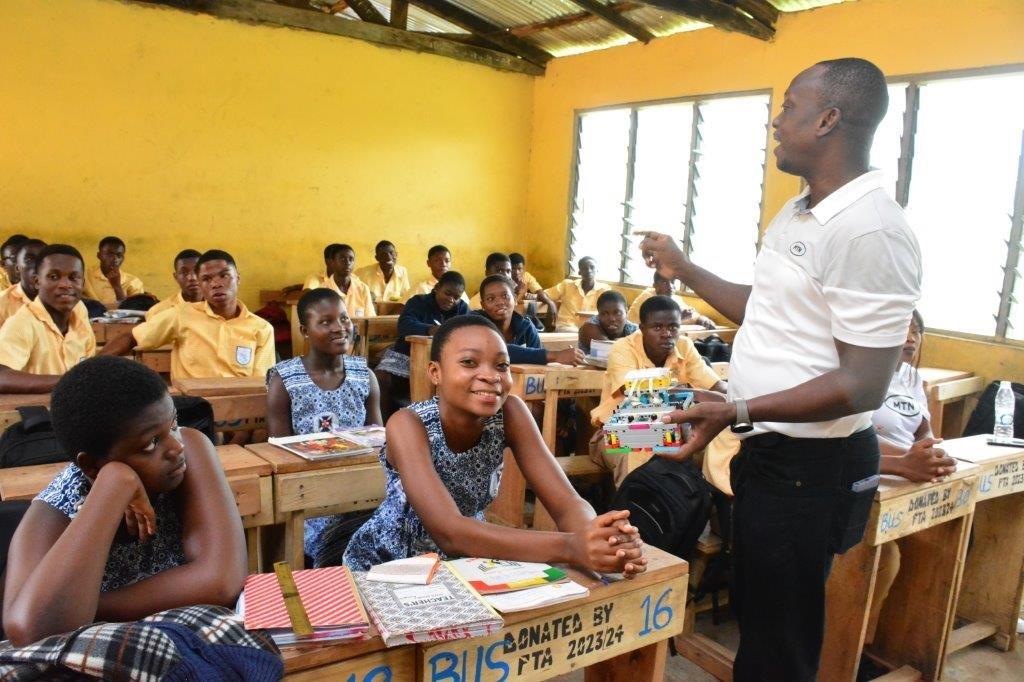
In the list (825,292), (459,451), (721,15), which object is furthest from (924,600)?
(721,15)

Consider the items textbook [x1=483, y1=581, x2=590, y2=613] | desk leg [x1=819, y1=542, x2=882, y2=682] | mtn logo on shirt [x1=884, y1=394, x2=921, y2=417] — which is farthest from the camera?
mtn logo on shirt [x1=884, y1=394, x2=921, y2=417]

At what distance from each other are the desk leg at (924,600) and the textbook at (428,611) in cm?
213

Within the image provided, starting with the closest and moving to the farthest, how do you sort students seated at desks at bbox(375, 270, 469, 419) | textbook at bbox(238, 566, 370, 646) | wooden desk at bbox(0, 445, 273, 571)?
textbook at bbox(238, 566, 370, 646) < wooden desk at bbox(0, 445, 273, 571) < students seated at desks at bbox(375, 270, 469, 419)

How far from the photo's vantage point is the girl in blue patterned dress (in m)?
2.90

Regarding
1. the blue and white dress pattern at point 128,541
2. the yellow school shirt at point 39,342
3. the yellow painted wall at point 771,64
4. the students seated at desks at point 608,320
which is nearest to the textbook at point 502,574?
the blue and white dress pattern at point 128,541

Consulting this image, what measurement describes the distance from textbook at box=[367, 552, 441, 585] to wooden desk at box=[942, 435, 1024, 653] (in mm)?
2334

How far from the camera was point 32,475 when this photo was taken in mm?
1942

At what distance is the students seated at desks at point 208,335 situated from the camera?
3.68 m

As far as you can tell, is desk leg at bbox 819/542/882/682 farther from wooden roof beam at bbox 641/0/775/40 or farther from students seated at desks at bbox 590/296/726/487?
wooden roof beam at bbox 641/0/775/40

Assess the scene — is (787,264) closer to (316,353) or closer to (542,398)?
(316,353)

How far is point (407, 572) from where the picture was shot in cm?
143

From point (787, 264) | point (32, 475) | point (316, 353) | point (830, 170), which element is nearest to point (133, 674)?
point (32, 475)

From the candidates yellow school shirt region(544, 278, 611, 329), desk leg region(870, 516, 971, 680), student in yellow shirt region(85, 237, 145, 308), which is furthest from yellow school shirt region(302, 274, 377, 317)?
desk leg region(870, 516, 971, 680)

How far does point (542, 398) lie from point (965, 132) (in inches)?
158
